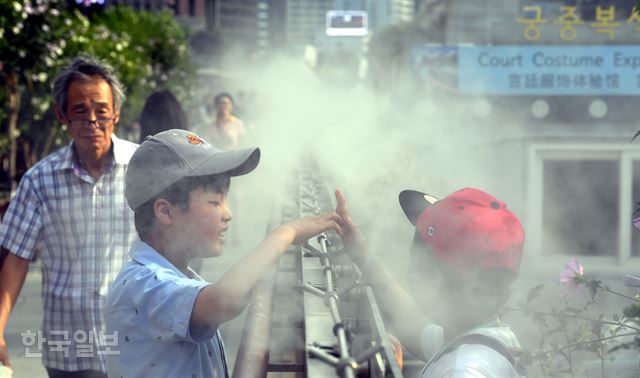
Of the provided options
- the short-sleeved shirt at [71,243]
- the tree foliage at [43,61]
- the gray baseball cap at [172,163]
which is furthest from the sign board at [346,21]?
the gray baseball cap at [172,163]

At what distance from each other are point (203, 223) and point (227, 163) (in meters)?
0.13

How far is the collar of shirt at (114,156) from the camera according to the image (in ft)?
12.5

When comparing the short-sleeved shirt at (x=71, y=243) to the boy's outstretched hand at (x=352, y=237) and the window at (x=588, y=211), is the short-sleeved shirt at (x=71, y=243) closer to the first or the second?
the boy's outstretched hand at (x=352, y=237)

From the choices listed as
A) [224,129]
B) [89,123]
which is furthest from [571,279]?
[224,129]

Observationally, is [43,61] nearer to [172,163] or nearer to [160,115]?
[160,115]

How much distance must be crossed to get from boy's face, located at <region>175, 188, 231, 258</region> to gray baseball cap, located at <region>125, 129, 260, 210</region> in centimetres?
6

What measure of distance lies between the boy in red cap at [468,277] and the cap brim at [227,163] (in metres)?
0.40

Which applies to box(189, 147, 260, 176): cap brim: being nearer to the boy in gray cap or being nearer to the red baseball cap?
the boy in gray cap

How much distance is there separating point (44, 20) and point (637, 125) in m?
7.08

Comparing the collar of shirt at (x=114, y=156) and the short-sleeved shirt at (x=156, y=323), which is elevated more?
the collar of shirt at (x=114, y=156)

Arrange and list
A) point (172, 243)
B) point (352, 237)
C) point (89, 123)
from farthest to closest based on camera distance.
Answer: point (89, 123), point (352, 237), point (172, 243)

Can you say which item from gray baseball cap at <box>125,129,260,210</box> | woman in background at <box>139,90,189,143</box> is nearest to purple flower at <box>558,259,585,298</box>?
gray baseball cap at <box>125,129,260,210</box>

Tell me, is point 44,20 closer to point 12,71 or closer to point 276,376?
point 12,71

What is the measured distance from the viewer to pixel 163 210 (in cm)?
224
